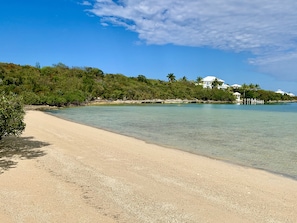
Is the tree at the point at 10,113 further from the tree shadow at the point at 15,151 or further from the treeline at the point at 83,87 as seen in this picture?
the treeline at the point at 83,87

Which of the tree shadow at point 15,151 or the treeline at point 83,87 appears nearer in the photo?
the tree shadow at point 15,151

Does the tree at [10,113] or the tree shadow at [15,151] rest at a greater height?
the tree at [10,113]

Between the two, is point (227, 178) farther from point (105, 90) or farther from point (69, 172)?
point (105, 90)

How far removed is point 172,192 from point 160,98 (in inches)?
5244

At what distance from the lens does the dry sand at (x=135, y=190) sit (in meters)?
5.51

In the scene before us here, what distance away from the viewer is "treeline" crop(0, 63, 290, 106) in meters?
76.3

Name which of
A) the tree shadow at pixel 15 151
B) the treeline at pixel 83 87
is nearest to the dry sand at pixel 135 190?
the tree shadow at pixel 15 151

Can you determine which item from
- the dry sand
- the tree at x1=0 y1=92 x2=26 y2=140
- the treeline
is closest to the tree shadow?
the dry sand

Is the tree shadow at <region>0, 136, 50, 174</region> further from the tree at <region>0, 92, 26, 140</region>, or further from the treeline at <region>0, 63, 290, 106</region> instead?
the treeline at <region>0, 63, 290, 106</region>

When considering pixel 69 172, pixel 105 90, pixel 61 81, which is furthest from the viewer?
pixel 105 90

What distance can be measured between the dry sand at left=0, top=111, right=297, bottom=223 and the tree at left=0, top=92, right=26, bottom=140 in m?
1.01

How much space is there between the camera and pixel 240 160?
1218 cm

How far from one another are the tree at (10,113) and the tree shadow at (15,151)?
88 cm

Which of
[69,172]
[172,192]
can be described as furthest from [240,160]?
[69,172]
